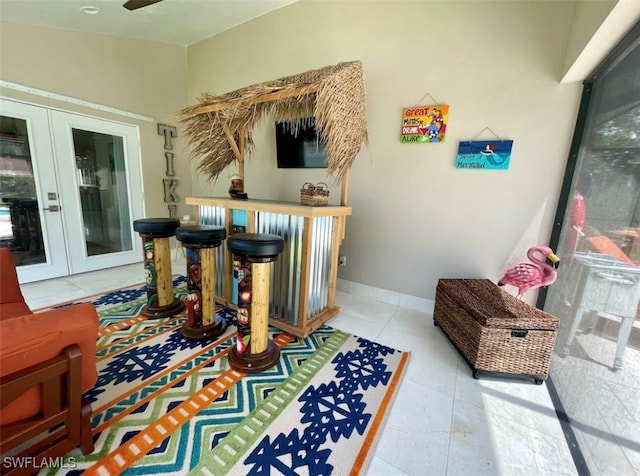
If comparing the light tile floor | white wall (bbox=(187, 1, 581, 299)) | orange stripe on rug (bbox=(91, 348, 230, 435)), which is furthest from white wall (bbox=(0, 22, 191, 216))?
the light tile floor

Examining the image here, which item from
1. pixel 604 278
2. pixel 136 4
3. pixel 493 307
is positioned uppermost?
pixel 136 4

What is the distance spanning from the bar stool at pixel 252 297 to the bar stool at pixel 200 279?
0.41 meters

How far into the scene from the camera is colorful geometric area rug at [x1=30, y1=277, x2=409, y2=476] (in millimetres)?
1228

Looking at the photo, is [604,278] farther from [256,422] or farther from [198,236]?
[198,236]

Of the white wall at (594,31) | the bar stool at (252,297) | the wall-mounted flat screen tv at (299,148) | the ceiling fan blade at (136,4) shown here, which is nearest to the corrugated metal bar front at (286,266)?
the bar stool at (252,297)

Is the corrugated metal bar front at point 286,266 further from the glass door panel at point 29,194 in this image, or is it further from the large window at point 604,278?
the glass door panel at point 29,194

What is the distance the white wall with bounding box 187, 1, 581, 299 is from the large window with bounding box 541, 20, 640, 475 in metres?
0.29

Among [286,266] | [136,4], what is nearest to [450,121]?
[286,266]

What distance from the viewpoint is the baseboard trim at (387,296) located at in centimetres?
288

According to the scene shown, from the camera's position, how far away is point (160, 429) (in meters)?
1.37

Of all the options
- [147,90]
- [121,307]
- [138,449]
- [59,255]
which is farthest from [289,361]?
[147,90]

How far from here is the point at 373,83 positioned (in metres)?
2.89

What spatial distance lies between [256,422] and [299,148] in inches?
117

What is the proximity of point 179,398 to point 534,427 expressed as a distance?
211 cm
